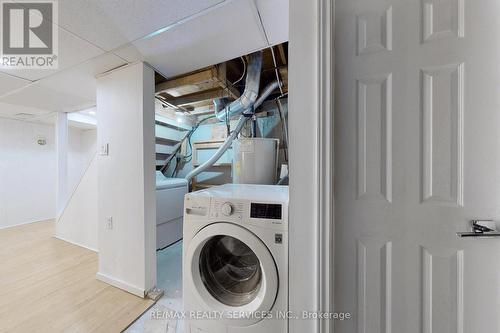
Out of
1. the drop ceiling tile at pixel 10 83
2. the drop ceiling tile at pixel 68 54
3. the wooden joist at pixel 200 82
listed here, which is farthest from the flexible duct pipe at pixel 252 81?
the drop ceiling tile at pixel 10 83

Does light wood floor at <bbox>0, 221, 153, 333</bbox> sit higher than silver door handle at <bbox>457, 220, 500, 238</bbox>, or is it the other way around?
silver door handle at <bbox>457, 220, 500, 238</bbox>

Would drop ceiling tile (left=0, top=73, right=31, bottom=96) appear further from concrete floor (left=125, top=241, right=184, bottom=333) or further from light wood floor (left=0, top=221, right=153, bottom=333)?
concrete floor (left=125, top=241, right=184, bottom=333)

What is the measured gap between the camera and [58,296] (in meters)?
1.60

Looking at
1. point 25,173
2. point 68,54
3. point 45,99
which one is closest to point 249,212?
point 68,54

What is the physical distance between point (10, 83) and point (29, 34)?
1232 mm

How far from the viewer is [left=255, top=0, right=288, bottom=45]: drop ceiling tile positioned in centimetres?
103

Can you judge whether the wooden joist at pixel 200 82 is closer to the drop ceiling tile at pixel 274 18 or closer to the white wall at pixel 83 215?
the drop ceiling tile at pixel 274 18

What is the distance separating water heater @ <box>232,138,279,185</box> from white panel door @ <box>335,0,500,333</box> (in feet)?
3.94

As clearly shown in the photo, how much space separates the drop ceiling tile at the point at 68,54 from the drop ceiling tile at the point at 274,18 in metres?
1.24

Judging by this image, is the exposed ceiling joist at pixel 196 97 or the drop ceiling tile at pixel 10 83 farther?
the exposed ceiling joist at pixel 196 97

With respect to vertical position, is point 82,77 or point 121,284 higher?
point 82,77

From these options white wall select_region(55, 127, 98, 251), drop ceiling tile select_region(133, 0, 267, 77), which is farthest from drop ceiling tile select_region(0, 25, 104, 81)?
white wall select_region(55, 127, 98, 251)

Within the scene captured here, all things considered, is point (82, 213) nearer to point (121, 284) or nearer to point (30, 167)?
point (121, 284)

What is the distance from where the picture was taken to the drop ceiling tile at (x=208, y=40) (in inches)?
43.6
